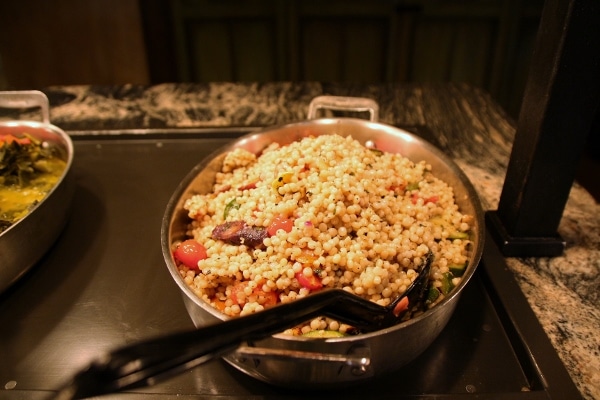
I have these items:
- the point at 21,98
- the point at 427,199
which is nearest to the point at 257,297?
the point at 427,199

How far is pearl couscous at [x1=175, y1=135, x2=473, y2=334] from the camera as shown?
0.97 metres

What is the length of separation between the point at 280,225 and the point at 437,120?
4.02ft

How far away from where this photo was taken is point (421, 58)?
3408mm

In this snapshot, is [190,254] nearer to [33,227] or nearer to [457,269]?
[33,227]

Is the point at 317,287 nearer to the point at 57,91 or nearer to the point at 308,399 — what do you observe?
the point at 308,399

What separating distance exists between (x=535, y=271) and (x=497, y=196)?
362mm

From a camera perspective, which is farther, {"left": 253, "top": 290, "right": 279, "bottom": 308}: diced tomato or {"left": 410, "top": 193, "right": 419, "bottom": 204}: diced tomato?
{"left": 410, "top": 193, "right": 419, "bottom": 204}: diced tomato

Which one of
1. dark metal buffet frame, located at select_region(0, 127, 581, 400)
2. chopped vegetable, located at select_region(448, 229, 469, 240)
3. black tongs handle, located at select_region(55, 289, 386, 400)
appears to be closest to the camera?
black tongs handle, located at select_region(55, 289, 386, 400)

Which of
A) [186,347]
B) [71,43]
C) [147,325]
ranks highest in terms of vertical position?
[186,347]

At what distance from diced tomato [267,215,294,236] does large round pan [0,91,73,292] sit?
60cm

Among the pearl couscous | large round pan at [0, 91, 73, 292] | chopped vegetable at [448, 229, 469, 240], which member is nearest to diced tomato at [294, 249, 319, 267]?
the pearl couscous

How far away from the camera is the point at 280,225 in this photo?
1.05 meters

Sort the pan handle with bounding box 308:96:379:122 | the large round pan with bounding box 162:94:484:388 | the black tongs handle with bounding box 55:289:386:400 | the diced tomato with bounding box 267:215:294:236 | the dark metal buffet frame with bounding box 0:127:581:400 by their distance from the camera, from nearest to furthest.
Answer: the black tongs handle with bounding box 55:289:386:400
the large round pan with bounding box 162:94:484:388
the dark metal buffet frame with bounding box 0:127:581:400
the diced tomato with bounding box 267:215:294:236
the pan handle with bounding box 308:96:379:122

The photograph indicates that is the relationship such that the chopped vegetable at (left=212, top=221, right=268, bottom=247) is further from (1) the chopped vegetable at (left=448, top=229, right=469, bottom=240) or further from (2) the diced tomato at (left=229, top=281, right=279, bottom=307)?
(1) the chopped vegetable at (left=448, top=229, right=469, bottom=240)
